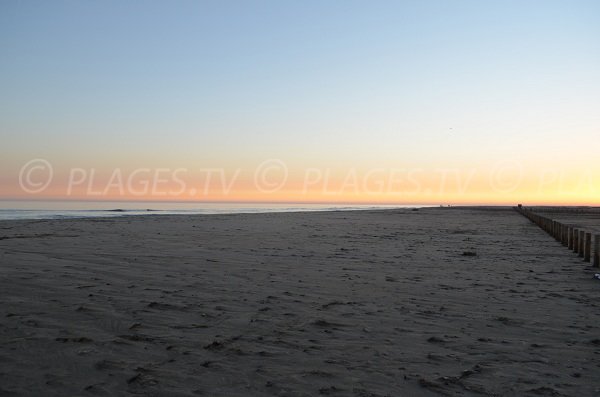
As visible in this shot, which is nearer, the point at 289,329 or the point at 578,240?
the point at 289,329

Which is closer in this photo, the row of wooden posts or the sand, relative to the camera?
the sand

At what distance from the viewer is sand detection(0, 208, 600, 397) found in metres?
4.44

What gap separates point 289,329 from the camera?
6.18 metres

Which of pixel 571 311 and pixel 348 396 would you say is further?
pixel 571 311

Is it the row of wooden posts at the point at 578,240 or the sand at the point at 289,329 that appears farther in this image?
the row of wooden posts at the point at 578,240

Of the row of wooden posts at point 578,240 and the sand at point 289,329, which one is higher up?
the row of wooden posts at point 578,240

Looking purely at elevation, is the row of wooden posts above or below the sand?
above

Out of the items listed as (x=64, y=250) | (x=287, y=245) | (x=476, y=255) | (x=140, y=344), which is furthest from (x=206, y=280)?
(x=476, y=255)

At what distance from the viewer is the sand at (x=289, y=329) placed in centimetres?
444

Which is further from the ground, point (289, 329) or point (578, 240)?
point (578, 240)

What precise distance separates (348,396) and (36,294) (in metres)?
5.71

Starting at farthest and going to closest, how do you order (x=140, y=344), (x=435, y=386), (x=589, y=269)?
1. (x=589, y=269)
2. (x=140, y=344)
3. (x=435, y=386)

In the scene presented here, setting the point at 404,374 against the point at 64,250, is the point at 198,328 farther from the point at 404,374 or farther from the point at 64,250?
the point at 64,250

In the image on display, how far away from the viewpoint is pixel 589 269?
12.7 meters
